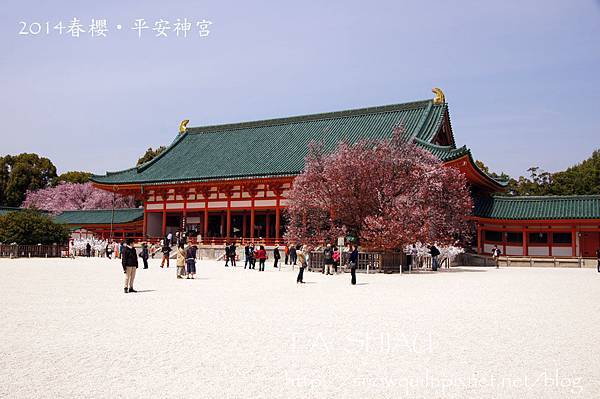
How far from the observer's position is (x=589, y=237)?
39344 mm

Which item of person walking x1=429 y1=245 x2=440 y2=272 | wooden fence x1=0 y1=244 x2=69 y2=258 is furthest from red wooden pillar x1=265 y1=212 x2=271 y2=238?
person walking x1=429 y1=245 x2=440 y2=272

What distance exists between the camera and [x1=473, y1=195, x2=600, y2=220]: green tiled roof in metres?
38.8

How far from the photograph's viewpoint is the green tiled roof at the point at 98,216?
172 ft

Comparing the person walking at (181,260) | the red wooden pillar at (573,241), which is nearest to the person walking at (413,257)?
the person walking at (181,260)

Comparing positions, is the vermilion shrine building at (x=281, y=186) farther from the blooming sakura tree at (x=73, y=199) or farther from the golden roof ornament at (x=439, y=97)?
the blooming sakura tree at (x=73, y=199)

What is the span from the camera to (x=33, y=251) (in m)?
38.8

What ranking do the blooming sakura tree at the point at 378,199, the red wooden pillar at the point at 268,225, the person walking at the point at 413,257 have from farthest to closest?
the red wooden pillar at the point at 268,225 < the person walking at the point at 413,257 < the blooming sakura tree at the point at 378,199

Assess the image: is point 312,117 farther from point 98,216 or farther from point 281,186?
point 98,216

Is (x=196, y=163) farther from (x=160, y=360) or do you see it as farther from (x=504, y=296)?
(x=160, y=360)

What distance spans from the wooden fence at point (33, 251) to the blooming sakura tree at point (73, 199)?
1203 inches

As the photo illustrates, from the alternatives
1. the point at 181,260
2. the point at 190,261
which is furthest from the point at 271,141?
Result: the point at 181,260

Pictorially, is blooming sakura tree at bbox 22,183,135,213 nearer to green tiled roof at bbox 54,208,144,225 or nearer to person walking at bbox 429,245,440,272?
green tiled roof at bbox 54,208,144,225

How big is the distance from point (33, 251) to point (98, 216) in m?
17.2

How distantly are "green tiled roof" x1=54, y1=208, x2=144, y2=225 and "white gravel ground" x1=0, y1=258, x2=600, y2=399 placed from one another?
38328 millimetres
